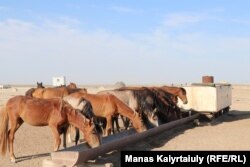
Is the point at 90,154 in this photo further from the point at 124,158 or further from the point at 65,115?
the point at 65,115

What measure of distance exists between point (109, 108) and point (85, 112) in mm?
1650

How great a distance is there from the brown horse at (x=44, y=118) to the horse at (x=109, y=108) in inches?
98.7

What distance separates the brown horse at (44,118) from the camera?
1073 centimetres

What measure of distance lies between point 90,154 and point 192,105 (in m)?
12.2

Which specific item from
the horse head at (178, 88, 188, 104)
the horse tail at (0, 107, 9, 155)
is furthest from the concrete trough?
the horse head at (178, 88, 188, 104)

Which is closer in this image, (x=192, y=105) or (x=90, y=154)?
(x=90, y=154)

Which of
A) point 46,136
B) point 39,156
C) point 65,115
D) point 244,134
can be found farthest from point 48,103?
point 244,134

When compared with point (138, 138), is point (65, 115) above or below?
above

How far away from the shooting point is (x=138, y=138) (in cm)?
1273

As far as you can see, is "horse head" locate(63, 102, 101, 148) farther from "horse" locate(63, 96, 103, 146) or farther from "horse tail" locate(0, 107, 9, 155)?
"horse tail" locate(0, 107, 9, 155)

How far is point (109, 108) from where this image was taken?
14148 mm

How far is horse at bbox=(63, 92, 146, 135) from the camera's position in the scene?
1370cm

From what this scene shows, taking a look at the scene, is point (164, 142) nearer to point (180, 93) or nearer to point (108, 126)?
point (108, 126)

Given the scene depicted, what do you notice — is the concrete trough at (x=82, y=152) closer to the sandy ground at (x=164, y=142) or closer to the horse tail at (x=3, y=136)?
the sandy ground at (x=164, y=142)
